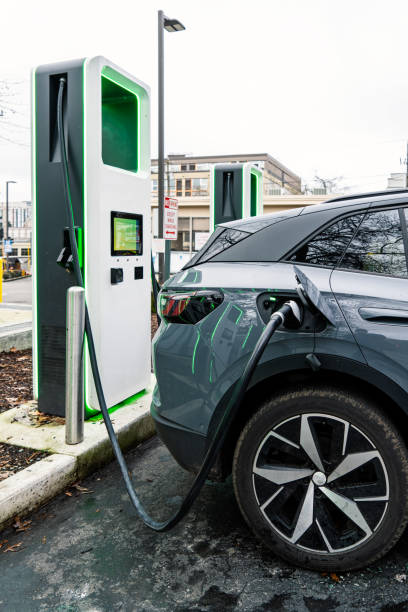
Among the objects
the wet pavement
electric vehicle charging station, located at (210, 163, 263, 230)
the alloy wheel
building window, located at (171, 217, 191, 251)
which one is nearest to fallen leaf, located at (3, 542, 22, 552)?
the wet pavement

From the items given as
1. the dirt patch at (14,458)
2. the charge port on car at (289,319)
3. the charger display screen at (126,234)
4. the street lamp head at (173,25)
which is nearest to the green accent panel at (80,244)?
the charger display screen at (126,234)

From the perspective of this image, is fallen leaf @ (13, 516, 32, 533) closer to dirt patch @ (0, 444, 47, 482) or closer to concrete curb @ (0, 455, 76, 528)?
concrete curb @ (0, 455, 76, 528)

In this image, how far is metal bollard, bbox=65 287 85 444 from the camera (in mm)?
3395

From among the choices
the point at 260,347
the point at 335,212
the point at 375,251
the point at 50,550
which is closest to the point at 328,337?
the point at 260,347

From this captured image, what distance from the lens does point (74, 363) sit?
3.42 m

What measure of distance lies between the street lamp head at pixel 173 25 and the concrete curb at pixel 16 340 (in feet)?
31.9

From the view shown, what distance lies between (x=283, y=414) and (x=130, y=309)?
2.31 m

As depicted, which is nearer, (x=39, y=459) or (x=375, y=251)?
(x=375, y=251)

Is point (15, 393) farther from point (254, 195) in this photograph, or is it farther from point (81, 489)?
point (254, 195)

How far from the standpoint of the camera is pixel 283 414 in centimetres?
229

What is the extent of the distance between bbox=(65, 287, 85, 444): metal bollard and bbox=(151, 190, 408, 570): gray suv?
982 mm

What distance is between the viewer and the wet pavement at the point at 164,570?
212 cm

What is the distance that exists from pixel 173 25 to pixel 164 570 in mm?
13492

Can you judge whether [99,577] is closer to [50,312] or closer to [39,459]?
[39,459]
